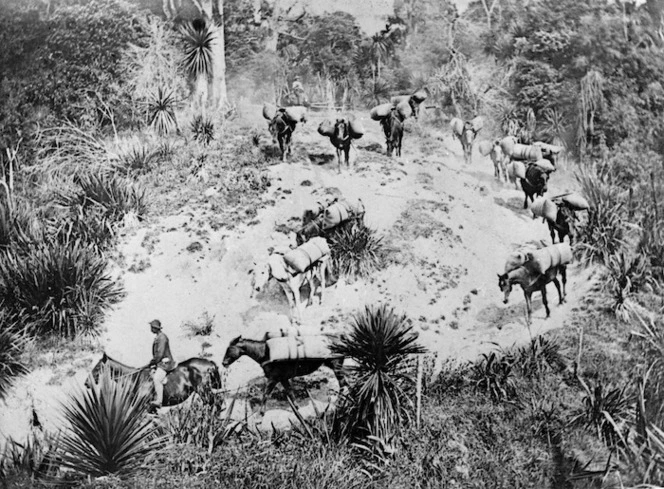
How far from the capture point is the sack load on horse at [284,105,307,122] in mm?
7945

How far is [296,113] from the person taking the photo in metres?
7.95

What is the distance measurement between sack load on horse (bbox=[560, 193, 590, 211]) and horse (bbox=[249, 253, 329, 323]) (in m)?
2.59

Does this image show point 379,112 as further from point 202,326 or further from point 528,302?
point 202,326

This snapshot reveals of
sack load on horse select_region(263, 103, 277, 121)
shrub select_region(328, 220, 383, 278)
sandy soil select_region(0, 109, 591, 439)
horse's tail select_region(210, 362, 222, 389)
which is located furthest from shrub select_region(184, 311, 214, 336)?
sack load on horse select_region(263, 103, 277, 121)

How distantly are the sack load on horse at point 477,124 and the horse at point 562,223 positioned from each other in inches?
43.4

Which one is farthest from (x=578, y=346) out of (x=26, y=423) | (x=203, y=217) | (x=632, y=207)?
(x=26, y=423)

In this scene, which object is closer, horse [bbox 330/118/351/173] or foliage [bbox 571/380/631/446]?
foliage [bbox 571/380/631/446]

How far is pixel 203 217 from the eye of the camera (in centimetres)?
759

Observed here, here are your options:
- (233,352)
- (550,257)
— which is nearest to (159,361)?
(233,352)

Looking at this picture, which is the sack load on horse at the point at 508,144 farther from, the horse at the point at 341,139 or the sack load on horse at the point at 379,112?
the horse at the point at 341,139

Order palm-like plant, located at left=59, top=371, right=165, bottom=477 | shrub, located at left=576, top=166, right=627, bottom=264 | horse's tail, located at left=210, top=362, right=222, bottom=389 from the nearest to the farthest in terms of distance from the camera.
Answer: palm-like plant, located at left=59, top=371, right=165, bottom=477 → horse's tail, located at left=210, top=362, right=222, bottom=389 → shrub, located at left=576, top=166, right=627, bottom=264

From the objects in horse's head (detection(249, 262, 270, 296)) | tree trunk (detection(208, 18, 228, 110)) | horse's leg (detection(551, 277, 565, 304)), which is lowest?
horse's leg (detection(551, 277, 565, 304))

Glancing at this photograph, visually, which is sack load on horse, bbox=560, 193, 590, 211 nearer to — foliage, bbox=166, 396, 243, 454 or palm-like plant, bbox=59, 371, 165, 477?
foliage, bbox=166, 396, 243, 454

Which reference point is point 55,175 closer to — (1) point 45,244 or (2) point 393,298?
(1) point 45,244
